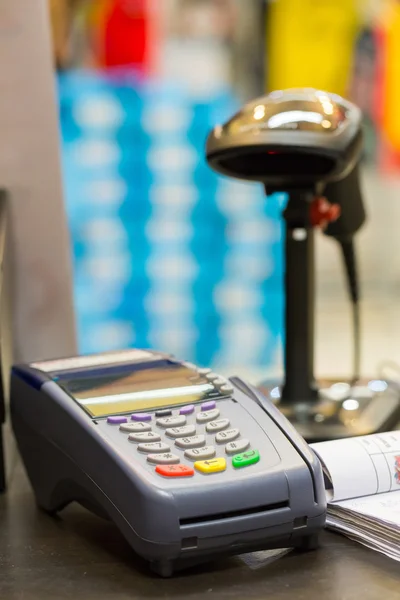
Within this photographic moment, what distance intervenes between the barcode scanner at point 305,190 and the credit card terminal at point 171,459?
0.14 meters

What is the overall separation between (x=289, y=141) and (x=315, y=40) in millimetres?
2544

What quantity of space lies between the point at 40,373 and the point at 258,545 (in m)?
0.19

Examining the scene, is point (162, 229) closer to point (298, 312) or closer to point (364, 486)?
point (298, 312)

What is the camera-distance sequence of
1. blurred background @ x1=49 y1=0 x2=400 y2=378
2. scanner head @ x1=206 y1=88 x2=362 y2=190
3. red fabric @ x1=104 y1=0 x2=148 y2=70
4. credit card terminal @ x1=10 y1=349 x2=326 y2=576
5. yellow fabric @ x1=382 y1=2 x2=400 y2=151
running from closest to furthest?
1. credit card terminal @ x1=10 y1=349 x2=326 y2=576
2. scanner head @ x1=206 y1=88 x2=362 y2=190
3. blurred background @ x1=49 y1=0 x2=400 y2=378
4. red fabric @ x1=104 y1=0 x2=148 y2=70
5. yellow fabric @ x1=382 y1=2 x2=400 y2=151

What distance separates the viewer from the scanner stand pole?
0.73 m

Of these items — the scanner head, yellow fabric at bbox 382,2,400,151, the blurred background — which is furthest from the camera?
yellow fabric at bbox 382,2,400,151

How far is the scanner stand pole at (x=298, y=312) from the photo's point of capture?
734 millimetres

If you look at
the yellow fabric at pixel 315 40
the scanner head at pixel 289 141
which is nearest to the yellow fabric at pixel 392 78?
the yellow fabric at pixel 315 40

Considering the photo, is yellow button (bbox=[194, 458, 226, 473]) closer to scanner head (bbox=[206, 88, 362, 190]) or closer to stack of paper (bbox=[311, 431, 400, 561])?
stack of paper (bbox=[311, 431, 400, 561])

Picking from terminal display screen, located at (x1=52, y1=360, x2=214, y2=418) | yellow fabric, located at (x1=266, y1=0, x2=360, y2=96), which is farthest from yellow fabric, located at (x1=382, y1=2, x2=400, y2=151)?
terminal display screen, located at (x1=52, y1=360, x2=214, y2=418)

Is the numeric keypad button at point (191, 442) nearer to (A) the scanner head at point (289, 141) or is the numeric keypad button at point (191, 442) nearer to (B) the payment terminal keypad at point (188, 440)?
(B) the payment terminal keypad at point (188, 440)

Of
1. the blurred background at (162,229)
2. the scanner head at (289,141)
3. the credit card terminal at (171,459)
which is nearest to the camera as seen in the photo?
the credit card terminal at (171,459)

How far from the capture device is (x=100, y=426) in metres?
0.53

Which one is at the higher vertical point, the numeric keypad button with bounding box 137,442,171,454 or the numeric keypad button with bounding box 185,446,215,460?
the numeric keypad button with bounding box 137,442,171,454
